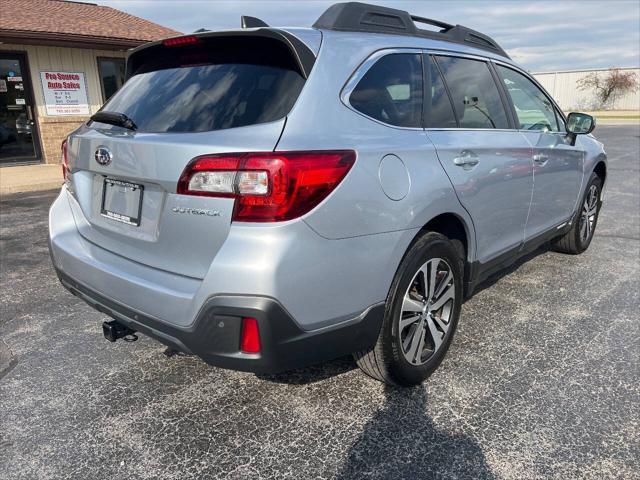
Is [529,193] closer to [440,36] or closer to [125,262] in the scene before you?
Answer: [440,36]

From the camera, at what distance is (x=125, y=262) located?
2.38 meters

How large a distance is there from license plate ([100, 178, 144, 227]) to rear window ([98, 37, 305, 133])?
0.91 ft

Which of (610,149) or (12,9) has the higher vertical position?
(12,9)

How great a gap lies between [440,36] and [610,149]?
1458cm

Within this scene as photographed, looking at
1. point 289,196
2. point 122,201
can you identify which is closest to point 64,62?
point 122,201

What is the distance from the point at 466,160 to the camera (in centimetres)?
283

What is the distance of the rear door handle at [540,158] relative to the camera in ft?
11.9

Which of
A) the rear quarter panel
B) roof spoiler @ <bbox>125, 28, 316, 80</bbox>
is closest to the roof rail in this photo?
the rear quarter panel

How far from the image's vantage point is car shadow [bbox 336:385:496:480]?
218cm

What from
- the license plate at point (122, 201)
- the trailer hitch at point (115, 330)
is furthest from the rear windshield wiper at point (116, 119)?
the trailer hitch at point (115, 330)

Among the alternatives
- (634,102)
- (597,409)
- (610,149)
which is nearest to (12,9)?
(597,409)

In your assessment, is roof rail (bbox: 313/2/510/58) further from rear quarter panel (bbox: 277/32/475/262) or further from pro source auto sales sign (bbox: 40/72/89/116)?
pro source auto sales sign (bbox: 40/72/89/116)

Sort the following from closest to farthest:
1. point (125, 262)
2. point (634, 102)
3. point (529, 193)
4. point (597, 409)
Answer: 1. point (125, 262)
2. point (597, 409)
3. point (529, 193)
4. point (634, 102)

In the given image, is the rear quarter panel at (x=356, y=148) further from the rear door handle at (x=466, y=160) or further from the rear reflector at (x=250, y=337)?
the rear reflector at (x=250, y=337)
